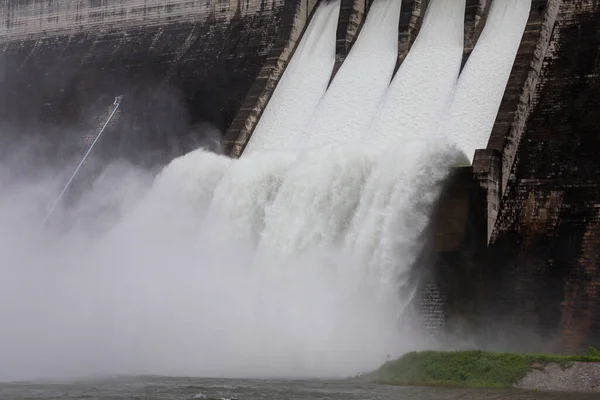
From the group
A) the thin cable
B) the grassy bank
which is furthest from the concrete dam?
the grassy bank

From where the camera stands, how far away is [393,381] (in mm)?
18094

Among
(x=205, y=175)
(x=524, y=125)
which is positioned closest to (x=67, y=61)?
(x=205, y=175)

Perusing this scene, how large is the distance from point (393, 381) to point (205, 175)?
30.8 ft

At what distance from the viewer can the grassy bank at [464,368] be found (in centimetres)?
1716

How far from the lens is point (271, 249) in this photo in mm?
23156

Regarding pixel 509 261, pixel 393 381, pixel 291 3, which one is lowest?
pixel 393 381

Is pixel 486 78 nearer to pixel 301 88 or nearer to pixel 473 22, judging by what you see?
pixel 473 22

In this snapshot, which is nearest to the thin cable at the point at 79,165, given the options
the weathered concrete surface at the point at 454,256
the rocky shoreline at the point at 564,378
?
the weathered concrete surface at the point at 454,256

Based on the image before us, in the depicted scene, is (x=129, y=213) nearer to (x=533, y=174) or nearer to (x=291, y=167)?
(x=291, y=167)

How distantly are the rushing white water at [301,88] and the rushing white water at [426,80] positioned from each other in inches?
91.4

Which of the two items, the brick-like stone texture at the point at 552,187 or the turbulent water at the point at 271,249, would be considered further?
the turbulent water at the point at 271,249

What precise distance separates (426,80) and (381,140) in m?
2.20

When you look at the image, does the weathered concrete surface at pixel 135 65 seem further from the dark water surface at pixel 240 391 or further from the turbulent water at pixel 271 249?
the dark water surface at pixel 240 391

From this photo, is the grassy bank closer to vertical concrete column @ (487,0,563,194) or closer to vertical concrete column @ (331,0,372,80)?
vertical concrete column @ (487,0,563,194)
